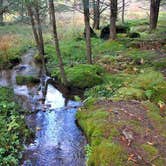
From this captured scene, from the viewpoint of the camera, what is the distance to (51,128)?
395 inches

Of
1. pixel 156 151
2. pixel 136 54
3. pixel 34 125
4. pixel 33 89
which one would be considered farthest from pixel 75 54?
pixel 156 151

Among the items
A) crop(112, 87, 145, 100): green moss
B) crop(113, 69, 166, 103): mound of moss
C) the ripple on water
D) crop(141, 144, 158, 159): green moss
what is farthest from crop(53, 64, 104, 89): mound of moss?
crop(141, 144, 158, 159): green moss

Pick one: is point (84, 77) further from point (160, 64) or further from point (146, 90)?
point (160, 64)

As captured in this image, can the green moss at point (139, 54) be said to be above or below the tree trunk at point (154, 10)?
below

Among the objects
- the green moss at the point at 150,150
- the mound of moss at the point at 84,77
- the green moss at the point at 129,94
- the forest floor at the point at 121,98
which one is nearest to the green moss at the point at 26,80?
the forest floor at the point at 121,98

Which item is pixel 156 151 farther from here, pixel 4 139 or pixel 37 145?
pixel 4 139

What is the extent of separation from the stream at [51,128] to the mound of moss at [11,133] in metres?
0.25

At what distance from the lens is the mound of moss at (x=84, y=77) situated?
44.5ft

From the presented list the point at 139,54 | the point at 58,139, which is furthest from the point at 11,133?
the point at 139,54

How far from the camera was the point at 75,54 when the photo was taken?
1948 centimetres

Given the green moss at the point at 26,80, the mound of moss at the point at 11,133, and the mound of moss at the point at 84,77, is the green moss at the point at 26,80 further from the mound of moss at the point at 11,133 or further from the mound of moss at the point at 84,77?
the mound of moss at the point at 11,133

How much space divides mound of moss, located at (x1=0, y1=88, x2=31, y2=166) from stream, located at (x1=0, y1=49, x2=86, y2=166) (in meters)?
0.25

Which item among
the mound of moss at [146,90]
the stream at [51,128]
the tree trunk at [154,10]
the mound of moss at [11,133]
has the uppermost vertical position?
the tree trunk at [154,10]

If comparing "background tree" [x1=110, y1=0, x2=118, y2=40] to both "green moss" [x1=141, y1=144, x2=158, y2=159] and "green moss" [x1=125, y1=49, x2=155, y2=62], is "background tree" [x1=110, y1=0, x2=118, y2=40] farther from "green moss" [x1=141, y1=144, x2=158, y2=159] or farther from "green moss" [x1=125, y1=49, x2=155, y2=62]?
"green moss" [x1=141, y1=144, x2=158, y2=159]
